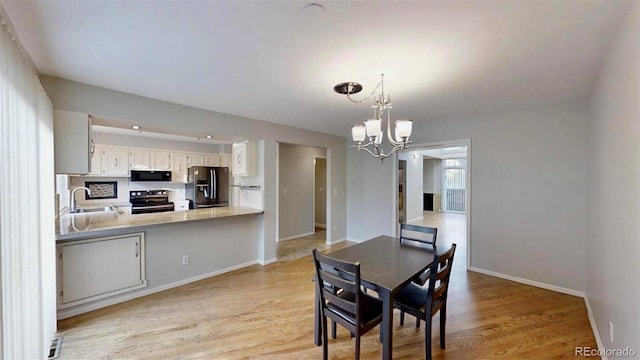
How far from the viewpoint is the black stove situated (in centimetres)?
576

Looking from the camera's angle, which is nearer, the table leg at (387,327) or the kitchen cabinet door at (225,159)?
the table leg at (387,327)

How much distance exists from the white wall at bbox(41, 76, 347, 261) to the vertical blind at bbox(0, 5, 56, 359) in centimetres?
62

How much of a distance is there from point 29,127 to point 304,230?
17.5 feet

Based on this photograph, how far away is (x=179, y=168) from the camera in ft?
20.8

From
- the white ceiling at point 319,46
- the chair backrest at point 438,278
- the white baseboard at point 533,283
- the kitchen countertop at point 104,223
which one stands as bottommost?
the white baseboard at point 533,283

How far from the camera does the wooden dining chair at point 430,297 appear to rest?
1.92 m

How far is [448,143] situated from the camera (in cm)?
420

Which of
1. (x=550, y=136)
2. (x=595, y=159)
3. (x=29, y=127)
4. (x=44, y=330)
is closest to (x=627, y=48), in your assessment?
(x=595, y=159)

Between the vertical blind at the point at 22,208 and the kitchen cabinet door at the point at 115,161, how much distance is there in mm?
3919

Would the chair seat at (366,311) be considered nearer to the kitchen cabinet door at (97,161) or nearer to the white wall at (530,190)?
the white wall at (530,190)

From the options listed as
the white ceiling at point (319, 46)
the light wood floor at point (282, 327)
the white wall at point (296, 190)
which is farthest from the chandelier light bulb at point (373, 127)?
the white wall at point (296, 190)

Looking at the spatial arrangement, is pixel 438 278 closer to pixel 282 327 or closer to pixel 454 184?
pixel 282 327

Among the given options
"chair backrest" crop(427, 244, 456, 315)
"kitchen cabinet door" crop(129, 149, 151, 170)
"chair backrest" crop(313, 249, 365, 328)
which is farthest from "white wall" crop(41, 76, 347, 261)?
"kitchen cabinet door" crop(129, 149, 151, 170)

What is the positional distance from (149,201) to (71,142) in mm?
3743
